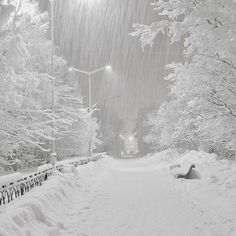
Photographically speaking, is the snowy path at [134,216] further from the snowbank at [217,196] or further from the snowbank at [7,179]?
the snowbank at [7,179]

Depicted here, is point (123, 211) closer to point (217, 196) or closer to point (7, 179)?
point (7, 179)

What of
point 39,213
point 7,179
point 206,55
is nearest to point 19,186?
point 7,179

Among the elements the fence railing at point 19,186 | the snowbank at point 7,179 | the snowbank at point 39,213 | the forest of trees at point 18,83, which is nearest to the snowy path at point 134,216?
the snowbank at point 39,213

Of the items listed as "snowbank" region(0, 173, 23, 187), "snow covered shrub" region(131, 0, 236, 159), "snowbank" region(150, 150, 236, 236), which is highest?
"snow covered shrub" region(131, 0, 236, 159)

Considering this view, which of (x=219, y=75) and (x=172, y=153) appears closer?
(x=219, y=75)

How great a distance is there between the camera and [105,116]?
104688 millimetres

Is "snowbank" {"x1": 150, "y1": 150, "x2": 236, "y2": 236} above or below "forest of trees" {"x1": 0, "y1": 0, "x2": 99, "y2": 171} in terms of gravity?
below

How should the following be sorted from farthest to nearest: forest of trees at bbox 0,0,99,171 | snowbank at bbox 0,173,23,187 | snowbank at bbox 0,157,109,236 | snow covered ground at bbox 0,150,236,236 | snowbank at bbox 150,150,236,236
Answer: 1. forest of trees at bbox 0,0,99,171
2. snowbank at bbox 0,173,23,187
3. snowbank at bbox 150,150,236,236
4. snow covered ground at bbox 0,150,236,236
5. snowbank at bbox 0,157,109,236

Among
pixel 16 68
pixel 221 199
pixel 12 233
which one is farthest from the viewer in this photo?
pixel 16 68

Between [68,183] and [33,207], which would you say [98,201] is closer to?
[68,183]

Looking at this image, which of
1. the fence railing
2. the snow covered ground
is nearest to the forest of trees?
the fence railing

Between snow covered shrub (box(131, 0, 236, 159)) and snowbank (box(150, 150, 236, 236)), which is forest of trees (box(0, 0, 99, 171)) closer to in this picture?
snow covered shrub (box(131, 0, 236, 159))

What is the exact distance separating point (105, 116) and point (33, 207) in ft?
313

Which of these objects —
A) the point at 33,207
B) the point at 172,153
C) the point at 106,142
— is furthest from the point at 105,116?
the point at 33,207
